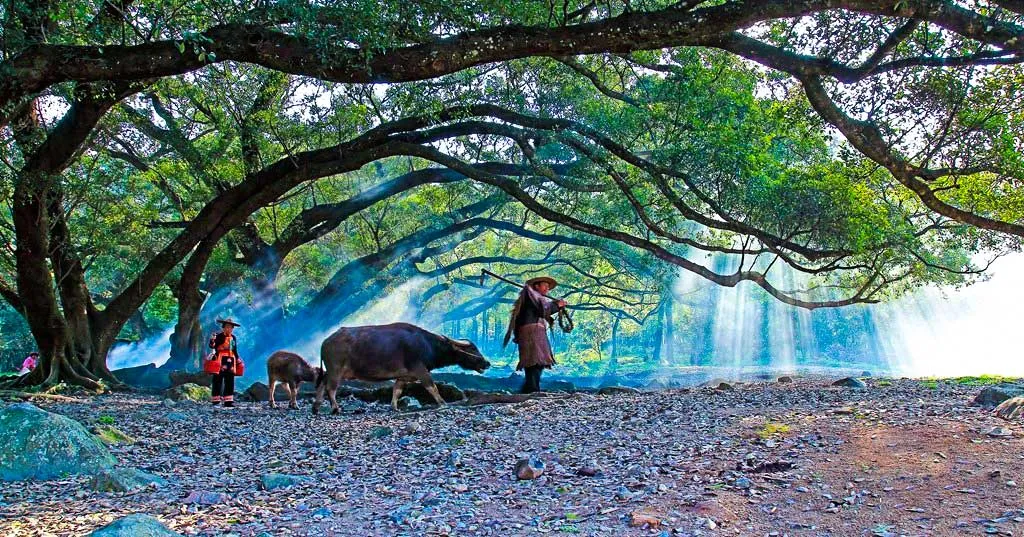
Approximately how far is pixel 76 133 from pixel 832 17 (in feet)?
37.9

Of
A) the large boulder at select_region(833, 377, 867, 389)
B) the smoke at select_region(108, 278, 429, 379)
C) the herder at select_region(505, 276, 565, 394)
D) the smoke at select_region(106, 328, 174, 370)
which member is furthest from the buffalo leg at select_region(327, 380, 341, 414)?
the smoke at select_region(106, 328, 174, 370)

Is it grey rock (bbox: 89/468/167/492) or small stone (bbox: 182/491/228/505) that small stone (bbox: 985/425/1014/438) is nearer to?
small stone (bbox: 182/491/228/505)

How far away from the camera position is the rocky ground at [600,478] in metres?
4.14

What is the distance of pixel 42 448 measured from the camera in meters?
5.68

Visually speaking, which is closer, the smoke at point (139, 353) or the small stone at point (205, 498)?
the small stone at point (205, 498)

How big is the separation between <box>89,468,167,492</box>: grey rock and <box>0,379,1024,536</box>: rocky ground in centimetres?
8

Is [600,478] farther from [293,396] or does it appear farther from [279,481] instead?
[293,396]

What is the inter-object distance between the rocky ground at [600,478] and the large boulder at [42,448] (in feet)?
0.77

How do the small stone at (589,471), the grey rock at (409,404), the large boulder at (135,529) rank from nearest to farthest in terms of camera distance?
the large boulder at (135,529)
the small stone at (589,471)
the grey rock at (409,404)

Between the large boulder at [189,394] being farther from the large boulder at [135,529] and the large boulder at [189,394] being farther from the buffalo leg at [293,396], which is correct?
the large boulder at [135,529]

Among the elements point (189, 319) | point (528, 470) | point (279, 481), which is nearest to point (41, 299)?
point (189, 319)

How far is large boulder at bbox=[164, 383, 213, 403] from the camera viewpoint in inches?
509

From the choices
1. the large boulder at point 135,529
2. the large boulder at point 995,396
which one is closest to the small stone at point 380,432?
the large boulder at point 135,529

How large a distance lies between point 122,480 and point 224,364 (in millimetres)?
6772
